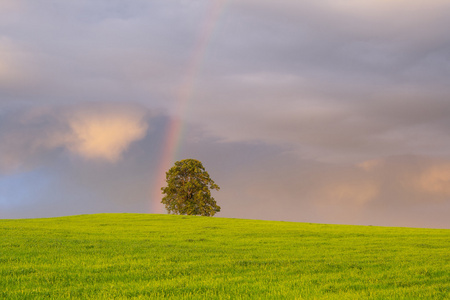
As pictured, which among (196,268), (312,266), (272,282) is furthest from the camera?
(312,266)

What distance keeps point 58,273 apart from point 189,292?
5980 millimetres

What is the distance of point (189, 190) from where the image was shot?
79500 mm

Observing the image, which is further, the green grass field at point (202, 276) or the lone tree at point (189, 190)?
the lone tree at point (189, 190)

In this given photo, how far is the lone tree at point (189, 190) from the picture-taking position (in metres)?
78.8

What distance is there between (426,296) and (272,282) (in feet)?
15.5

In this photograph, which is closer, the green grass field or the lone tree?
the green grass field

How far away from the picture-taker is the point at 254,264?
695 inches

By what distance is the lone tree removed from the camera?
78.8 m

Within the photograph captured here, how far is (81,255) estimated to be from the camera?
20.1 meters

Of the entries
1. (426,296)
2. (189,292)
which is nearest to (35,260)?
(189,292)

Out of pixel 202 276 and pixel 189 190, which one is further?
pixel 189 190

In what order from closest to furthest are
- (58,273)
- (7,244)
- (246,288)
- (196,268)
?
(246,288) < (58,273) < (196,268) < (7,244)

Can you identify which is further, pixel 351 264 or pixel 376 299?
pixel 351 264

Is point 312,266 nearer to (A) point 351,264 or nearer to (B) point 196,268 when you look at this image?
(A) point 351,264
